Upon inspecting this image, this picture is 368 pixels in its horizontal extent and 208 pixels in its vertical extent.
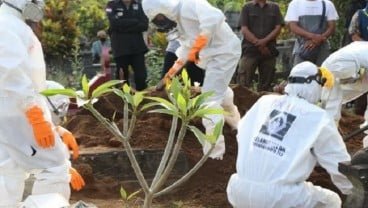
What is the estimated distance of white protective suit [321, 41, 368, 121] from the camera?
6715 mm

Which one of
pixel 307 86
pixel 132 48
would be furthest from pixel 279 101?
pixel 132 48

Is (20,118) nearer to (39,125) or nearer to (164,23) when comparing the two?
(39,125)

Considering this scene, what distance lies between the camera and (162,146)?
8.09 m

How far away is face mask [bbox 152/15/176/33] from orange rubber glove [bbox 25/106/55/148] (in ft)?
8.69

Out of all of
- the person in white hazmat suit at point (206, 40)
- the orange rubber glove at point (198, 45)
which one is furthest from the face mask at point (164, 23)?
the orange rubber glove at point (198, 45)

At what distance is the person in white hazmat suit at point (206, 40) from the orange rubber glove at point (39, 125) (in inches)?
96.3

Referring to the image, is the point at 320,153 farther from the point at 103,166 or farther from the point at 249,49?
the point at 249,49

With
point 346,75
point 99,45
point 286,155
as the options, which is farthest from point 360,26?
point 99,45

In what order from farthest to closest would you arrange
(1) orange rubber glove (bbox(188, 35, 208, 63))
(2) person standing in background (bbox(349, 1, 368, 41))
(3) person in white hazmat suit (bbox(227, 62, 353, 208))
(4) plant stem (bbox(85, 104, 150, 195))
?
(2) person standing in background (bbox(349, 1, 368, 41)) < (1) orange rubber glove (bbox(188, 35, 208, 63)) < (3) person in white hazmat suit (bbox(227, 62, 353, 208)) < (4) plant stem (bbox(85, 104, 150, 195))

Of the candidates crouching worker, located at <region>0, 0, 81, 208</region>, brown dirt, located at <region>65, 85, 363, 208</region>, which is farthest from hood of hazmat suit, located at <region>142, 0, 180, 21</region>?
crouching worker, located at <region>0, 0, 81, 208</region>

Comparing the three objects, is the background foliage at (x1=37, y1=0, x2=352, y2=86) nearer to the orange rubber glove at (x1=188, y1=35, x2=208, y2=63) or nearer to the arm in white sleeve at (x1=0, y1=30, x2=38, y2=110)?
the orange rubber glove at (x1=188, y1=35, x2=208, y2=63)

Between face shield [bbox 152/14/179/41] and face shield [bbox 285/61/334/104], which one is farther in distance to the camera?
face shield [bbox 152/14/179/41]

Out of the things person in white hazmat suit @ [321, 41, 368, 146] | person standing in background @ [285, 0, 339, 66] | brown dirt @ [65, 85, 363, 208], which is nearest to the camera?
person in white hazmat suit @ [321, 41, 368, 146]

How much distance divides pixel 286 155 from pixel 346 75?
1.79 meters
